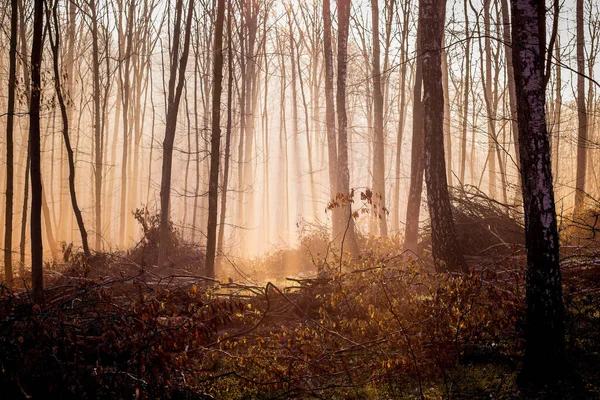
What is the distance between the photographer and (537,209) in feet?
13.8

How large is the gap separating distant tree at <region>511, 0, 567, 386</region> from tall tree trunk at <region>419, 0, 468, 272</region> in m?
3.34

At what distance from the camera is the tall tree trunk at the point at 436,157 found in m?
7.90

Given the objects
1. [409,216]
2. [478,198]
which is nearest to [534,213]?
[409,216]

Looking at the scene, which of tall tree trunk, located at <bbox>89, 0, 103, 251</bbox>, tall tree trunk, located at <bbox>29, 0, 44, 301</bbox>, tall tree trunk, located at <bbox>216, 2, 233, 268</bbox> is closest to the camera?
tall tree trunk, located at <bbox>29, 0, 44, 301</bbox>

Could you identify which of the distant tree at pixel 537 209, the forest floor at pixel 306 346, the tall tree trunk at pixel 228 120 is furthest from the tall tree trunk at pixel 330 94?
the distant tree at pixel 537 209

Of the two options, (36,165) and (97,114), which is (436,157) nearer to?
(36,165)

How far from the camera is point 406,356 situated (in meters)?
5.29

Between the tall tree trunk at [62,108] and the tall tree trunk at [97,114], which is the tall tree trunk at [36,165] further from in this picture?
the tall tree trunk at [97,114]

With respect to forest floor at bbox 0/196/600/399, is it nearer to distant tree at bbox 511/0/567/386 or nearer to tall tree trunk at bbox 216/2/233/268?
distant tree at bbox 511/0/567/386

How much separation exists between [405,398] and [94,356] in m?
3.35

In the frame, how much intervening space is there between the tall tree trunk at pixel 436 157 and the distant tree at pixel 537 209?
3.34 m

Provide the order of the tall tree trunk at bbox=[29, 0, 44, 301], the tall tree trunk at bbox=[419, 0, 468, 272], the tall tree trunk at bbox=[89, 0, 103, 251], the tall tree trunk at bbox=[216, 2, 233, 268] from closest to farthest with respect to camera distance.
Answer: the tall tree trunk at bbox=[29, 0, 44, 301] → the tall tree trunk at bbox=[419, 0, 468, 272] → the tall tree trunk at bbox=[216, 2, 233, 268] → the tall tree trunk at bbox=[89, 0, 103, 251]

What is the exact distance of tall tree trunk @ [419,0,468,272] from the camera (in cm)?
790

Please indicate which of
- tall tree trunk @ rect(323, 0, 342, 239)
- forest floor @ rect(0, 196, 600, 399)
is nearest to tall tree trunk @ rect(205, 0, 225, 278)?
forest floor @ rect(0, 196, 600, 399)
